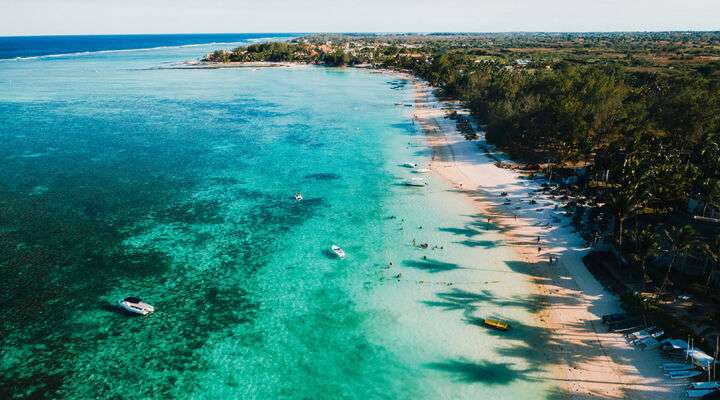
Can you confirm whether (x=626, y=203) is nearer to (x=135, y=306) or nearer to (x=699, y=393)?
(x=699, y=393)

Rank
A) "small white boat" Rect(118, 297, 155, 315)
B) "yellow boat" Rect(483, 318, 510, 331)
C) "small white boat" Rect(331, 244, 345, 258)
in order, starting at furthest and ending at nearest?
"small white boat" Rect(331, 244, 345, 258) < "small white boat" Rect(118, 297, 155, 315) < "yellow boat" Rect(483, 318, 510, 331)

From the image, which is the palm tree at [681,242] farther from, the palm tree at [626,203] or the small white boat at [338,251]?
the small white boat at [338,251]

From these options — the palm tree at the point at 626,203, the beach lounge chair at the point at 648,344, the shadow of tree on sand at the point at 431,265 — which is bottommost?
the beach lounge chair at the point at 648,344

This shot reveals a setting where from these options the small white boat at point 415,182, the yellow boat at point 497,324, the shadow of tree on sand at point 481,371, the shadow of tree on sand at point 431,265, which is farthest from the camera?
the small white boat at point 415,182

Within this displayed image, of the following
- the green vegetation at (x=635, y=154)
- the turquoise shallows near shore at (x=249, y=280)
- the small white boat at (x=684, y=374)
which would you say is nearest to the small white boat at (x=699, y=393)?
the small white boat at (x=684, y=374)

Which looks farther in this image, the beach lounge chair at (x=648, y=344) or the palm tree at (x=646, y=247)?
the palm tree at (x=646, y=247)

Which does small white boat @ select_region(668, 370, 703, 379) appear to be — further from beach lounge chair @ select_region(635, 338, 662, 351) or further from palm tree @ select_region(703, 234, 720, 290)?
palm tree @ select_region(703, 234, 720, 290)

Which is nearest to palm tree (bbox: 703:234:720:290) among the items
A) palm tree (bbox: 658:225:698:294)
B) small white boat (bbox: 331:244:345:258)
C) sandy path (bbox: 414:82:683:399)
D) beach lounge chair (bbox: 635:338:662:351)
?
palm tree (bbox: 658:225:698:294)
